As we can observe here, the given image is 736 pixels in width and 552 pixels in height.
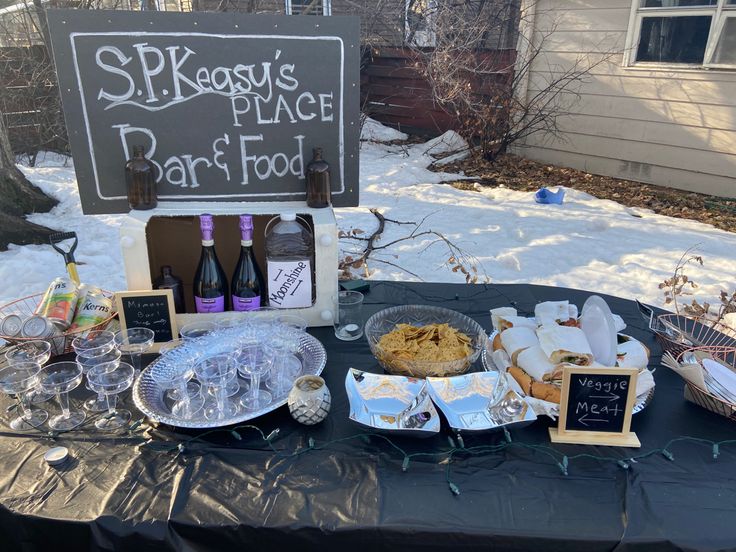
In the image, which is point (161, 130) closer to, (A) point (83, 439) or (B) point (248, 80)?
(B) point (248, 80)

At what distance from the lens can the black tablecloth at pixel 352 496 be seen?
1028 mm

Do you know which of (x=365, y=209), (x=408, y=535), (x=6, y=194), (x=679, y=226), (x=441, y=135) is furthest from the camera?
(x=441, y=135)

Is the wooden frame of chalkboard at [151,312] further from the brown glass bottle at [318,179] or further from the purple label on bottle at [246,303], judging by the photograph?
the brown glass bottle at [318,179]

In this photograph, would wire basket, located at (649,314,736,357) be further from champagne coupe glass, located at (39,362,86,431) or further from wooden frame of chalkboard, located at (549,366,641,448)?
champagne coupe glass, located at (39,362,86,431)

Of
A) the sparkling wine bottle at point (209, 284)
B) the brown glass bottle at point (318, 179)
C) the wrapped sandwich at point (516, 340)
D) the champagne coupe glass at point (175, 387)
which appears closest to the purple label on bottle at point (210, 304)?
the sparkling wine bottle at point (209, 284)

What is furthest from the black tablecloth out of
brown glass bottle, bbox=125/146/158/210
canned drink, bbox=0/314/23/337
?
brown glass bottle, bbox=125/146/158/210

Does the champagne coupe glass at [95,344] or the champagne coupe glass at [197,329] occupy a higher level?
the champagne coupe glass at [95,344]

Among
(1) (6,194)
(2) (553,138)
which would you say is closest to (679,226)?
(2) (553,138)

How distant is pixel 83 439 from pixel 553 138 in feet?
22.0

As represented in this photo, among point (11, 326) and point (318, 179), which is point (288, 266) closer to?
point (318, 179)

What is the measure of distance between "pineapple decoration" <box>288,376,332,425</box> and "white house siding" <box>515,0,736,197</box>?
5781mm

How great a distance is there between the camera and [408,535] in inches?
40.4

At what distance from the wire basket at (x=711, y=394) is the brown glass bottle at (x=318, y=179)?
3.65ft

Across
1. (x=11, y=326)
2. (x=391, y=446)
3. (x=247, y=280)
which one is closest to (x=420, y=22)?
(x=247, y=280)
